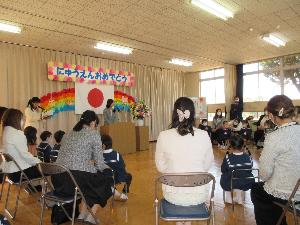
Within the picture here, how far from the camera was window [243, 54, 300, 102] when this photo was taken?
9094 mm

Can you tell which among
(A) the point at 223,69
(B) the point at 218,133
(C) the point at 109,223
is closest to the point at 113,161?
(C) the point at 109,223

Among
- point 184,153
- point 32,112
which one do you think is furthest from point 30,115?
point 184,153

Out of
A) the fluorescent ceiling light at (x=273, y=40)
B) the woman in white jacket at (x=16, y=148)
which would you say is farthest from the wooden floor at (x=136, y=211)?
the fluorescent ceiling light at (x=273, y=40)

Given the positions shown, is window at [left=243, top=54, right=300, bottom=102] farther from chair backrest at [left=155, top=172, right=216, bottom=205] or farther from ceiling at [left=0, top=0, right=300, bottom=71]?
chair backrest at [left=155, top=172, right=216, bottom=205]

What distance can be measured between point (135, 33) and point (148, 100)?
4276 millimetres

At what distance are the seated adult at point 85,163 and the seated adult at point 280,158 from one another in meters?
1.41

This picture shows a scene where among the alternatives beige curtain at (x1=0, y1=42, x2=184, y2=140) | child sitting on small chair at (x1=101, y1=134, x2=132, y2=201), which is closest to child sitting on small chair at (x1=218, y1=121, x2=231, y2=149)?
beige curtain at (x1=0, y1=42, x2=184, y2=140)

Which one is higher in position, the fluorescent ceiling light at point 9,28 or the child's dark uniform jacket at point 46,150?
the fluorescent ceiling light at point 9,28

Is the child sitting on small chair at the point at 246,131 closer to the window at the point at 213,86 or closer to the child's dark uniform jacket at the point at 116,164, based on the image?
the window at the point at 213,86

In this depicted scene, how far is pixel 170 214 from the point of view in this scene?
5.95 ft

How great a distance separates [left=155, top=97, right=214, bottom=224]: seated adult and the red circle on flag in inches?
257

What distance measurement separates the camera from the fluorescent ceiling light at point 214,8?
454cm

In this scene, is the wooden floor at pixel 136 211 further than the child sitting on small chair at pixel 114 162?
No

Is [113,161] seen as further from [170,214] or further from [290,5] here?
[290,5]
